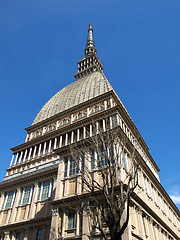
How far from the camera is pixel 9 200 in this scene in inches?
1169

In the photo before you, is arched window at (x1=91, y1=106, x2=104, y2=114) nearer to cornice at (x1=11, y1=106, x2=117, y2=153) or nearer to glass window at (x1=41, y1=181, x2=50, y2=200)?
cornice at (x1=11, y1=106, x2=117, y2=153)

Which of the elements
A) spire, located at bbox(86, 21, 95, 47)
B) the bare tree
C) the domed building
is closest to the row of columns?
the domed building

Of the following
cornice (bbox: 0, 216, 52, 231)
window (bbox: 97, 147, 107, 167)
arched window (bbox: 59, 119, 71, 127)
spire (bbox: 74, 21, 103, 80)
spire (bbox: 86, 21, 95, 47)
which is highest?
spire (bbox: 86, 21, 95, 47)

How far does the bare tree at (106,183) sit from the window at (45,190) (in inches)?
239

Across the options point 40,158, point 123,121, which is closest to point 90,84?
point 123,121

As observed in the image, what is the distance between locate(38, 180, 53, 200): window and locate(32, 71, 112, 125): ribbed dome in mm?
22071

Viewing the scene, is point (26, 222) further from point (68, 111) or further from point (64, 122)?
point (68, 111)

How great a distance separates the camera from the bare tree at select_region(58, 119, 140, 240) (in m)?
12.3

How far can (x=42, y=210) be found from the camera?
25.4 metres

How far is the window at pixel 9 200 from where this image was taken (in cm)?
2908

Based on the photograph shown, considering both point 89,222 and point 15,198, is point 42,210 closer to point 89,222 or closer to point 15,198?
point 15,198

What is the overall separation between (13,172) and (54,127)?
1205cm

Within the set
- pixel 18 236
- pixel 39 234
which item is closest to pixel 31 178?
pixel 18 236

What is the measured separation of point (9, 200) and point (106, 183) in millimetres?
21963
